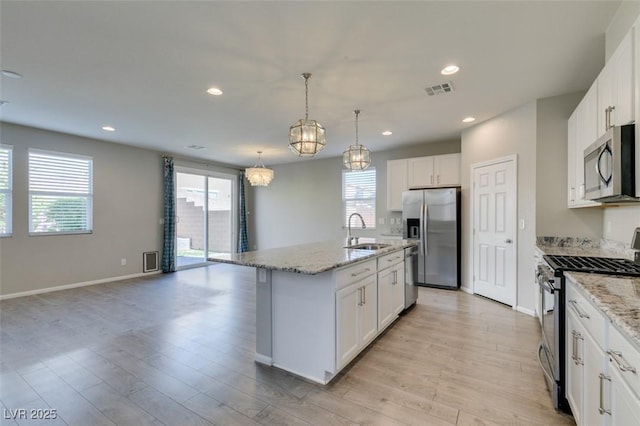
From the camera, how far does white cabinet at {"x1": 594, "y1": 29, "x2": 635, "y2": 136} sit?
179 cm

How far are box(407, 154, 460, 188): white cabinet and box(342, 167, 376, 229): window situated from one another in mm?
1179

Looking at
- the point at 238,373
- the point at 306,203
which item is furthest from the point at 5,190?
the point at 306,203

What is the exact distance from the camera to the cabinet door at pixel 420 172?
563cm

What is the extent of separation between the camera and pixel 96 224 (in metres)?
5.55

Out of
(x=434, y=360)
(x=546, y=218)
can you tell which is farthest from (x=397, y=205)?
(x=434, y=360)

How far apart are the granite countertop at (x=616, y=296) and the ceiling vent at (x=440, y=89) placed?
231 cm

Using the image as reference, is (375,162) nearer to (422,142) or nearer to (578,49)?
(422,142)

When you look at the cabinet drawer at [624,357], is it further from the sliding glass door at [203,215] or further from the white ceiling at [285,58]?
the sliding glass door at [203,215]

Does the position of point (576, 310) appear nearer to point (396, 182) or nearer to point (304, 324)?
point (304, 324)

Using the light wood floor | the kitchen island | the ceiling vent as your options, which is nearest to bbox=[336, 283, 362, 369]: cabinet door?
the kitchen island

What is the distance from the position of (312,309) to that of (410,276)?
2.13 metres

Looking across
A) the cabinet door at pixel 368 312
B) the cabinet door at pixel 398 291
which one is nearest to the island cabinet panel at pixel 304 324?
the cabinet door at pixel 368 312

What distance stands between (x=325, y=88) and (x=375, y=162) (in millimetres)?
3703

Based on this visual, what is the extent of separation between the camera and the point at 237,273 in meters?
6.43
